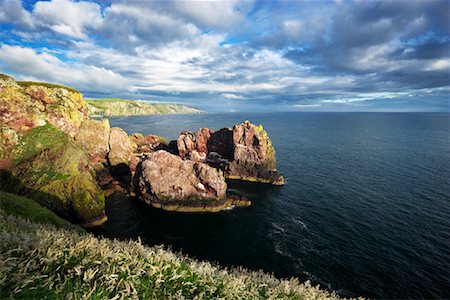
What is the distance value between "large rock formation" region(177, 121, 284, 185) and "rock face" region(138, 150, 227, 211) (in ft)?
79.9

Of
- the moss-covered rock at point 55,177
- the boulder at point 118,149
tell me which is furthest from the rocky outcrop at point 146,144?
the moss-covered rock at point 55,177

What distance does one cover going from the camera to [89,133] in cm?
8225

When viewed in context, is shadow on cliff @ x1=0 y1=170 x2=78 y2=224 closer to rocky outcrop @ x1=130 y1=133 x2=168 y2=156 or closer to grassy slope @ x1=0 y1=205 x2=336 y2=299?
grassy slope @ x1=0 y1=205 x2=336 y2=299

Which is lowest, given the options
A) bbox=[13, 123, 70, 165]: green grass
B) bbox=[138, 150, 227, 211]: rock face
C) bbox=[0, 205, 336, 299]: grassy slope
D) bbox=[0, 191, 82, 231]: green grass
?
bbox=[138, 150, 227, 211]: rock face

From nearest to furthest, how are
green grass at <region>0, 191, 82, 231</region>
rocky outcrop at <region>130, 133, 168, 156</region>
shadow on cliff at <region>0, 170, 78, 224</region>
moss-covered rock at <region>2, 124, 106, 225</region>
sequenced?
green grass at <region>0, 191, 82, 231</region>
shadow on cliff at <region>0, 170, 78, 224</region>
moss-covered rock at <region>2, 124, 106, 225</region>
rocky outcrop at <region>130, 133, 168, 156</region>

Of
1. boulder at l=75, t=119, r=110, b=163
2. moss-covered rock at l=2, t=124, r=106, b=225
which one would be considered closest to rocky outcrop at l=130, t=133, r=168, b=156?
boulder at l=75, t=119, r=110, b=163

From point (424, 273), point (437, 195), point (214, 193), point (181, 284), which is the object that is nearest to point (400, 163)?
point (437, 195)

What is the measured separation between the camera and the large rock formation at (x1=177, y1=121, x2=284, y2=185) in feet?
289

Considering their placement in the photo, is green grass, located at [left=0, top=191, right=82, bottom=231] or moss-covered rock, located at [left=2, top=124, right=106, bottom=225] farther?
moss-covered rock, located at [left=2, top=124, right=106, bottom=225]

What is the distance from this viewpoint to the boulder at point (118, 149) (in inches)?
3250

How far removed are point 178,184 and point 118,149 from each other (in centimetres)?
3494

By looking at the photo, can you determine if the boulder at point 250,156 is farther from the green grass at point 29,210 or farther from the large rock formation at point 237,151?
the green grass at point 29,210

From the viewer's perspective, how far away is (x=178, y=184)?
6234 cm

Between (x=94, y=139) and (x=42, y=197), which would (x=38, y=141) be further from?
(x=94, y=139)
